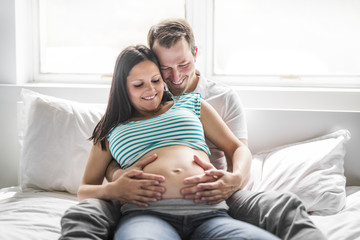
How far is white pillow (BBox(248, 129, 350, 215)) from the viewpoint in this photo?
1539 mm

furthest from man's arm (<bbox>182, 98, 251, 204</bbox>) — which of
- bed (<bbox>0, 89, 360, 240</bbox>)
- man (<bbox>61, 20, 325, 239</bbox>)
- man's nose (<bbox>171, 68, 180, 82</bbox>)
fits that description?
man's nose (<bbox>171, 68, 180, 82</bbox>)

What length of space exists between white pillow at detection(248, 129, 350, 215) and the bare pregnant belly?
1.40ft

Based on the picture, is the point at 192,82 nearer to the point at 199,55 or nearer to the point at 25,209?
the point at 199,55

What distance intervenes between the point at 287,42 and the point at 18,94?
1503 mm

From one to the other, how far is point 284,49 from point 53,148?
1.34 meters

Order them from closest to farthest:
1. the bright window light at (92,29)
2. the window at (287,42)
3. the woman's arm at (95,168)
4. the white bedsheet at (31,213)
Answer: the white bedsheet at (31,213)
the woman's arm at (95,168)
the window at (287,42)
the bright window light at (92,29)

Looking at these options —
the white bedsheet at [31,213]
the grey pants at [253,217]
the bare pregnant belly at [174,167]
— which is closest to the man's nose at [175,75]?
the bare pregnant belly at [174,167]

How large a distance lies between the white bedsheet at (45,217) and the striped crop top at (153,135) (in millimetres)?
332

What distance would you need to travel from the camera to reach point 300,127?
6.07 feet

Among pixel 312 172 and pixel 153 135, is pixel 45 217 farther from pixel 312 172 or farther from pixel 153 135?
pixel 312 172

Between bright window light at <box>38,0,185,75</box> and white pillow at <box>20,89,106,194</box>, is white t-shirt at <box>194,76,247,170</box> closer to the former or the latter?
white pillow at <box>20,89,106,194</box>

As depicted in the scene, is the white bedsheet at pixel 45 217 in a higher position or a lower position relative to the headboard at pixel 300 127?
lower

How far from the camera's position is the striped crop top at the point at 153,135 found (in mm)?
1399

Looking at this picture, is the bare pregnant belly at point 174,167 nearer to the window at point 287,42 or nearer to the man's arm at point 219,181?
the man's arm at point 219,181
